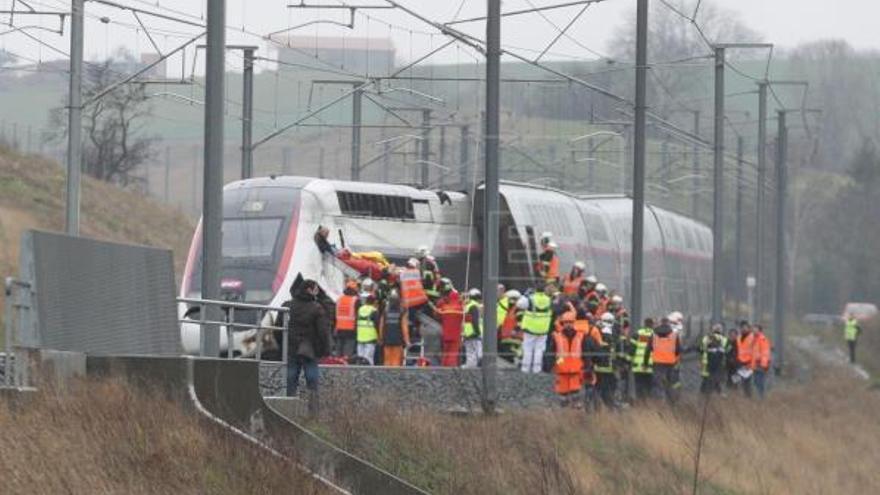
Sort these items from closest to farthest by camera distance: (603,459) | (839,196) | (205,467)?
(205,467) < (603,459) < (839,196)

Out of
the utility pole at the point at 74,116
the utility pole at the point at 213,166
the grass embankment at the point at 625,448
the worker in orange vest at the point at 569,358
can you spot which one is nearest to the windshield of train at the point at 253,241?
the utility pole at the point at 74,116

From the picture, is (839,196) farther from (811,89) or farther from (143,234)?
(143,234)

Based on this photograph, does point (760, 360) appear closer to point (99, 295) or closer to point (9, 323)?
point (99, 295)

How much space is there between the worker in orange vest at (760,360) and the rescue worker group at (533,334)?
7559 mm

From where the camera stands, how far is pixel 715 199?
52.6 metres

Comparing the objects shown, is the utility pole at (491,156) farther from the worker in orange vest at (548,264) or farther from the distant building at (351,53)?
the distant building at (351,53)

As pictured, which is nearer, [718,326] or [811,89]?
[718,326]

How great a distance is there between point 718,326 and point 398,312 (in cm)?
1335

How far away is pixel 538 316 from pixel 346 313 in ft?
10.2

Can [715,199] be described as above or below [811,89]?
below

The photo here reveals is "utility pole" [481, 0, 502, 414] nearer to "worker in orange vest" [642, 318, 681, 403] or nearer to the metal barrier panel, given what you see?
"worker in orange vest" [642, 318, 681, 403]

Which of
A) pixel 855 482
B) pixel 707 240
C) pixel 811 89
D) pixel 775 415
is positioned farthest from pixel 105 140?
pixel 811 89

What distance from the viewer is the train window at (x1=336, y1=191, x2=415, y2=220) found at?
39344 mm

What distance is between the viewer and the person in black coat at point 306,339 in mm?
25391
